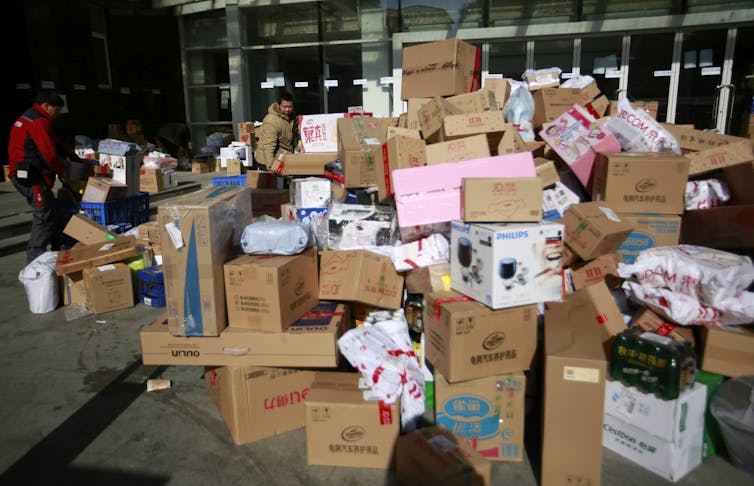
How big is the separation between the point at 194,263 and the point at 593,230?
222cm

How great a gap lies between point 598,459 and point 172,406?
239cm

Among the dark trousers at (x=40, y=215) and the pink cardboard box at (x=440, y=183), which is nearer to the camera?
the pink cardboard box at (x=440, y=183)

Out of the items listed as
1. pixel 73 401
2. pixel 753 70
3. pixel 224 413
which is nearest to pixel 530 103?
pixel 224 413

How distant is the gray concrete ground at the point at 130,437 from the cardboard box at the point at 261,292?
0.67m

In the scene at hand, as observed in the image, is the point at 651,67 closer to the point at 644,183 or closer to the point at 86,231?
the point at 644,183

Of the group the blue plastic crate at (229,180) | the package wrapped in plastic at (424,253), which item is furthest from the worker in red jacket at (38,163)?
the package wrapped in plastic at (424,253)

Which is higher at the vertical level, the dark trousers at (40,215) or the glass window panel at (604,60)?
the glass window panel at (604,60)

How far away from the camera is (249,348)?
2.71 m

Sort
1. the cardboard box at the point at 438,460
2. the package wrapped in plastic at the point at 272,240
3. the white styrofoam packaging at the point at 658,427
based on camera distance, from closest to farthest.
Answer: the cardboard box at the point at 438,460, the white styrofoam packaging at the point at 658,427, the package wrapped in plastic at the point at 272,240

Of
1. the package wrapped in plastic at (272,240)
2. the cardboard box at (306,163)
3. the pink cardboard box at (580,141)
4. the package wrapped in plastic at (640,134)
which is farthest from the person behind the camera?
the cardboard box at (306,163)

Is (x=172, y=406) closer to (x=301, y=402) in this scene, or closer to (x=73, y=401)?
(x=73, y=401)

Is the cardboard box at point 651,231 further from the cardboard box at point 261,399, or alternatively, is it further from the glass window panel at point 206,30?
the glass window panel at point 206,30

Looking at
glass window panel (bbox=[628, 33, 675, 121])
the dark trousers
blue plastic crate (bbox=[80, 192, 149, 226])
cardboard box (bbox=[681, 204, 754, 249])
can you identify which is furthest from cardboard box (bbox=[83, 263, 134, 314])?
glass window panel (bbox=[628, 33, 675, 121])

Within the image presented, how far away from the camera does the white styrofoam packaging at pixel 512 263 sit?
2494 millimetres
